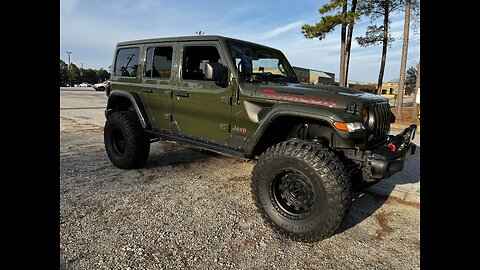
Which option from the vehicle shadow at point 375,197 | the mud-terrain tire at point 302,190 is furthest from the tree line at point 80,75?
the mud-terrain tire at point 302,190

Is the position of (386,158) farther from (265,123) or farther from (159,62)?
(159,62)

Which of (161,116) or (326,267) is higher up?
(161,116)

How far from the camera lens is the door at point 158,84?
13.3 ft

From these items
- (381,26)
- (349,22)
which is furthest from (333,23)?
(381,26)

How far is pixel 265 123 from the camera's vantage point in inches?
120

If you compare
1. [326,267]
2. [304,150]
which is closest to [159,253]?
[326,267]

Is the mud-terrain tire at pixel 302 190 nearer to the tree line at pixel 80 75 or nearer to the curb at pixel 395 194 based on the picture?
the curb at pixel 395 194

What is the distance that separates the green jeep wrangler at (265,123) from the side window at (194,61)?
0.01 meters

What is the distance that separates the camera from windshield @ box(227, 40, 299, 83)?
140 inches

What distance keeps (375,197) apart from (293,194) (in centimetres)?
159
